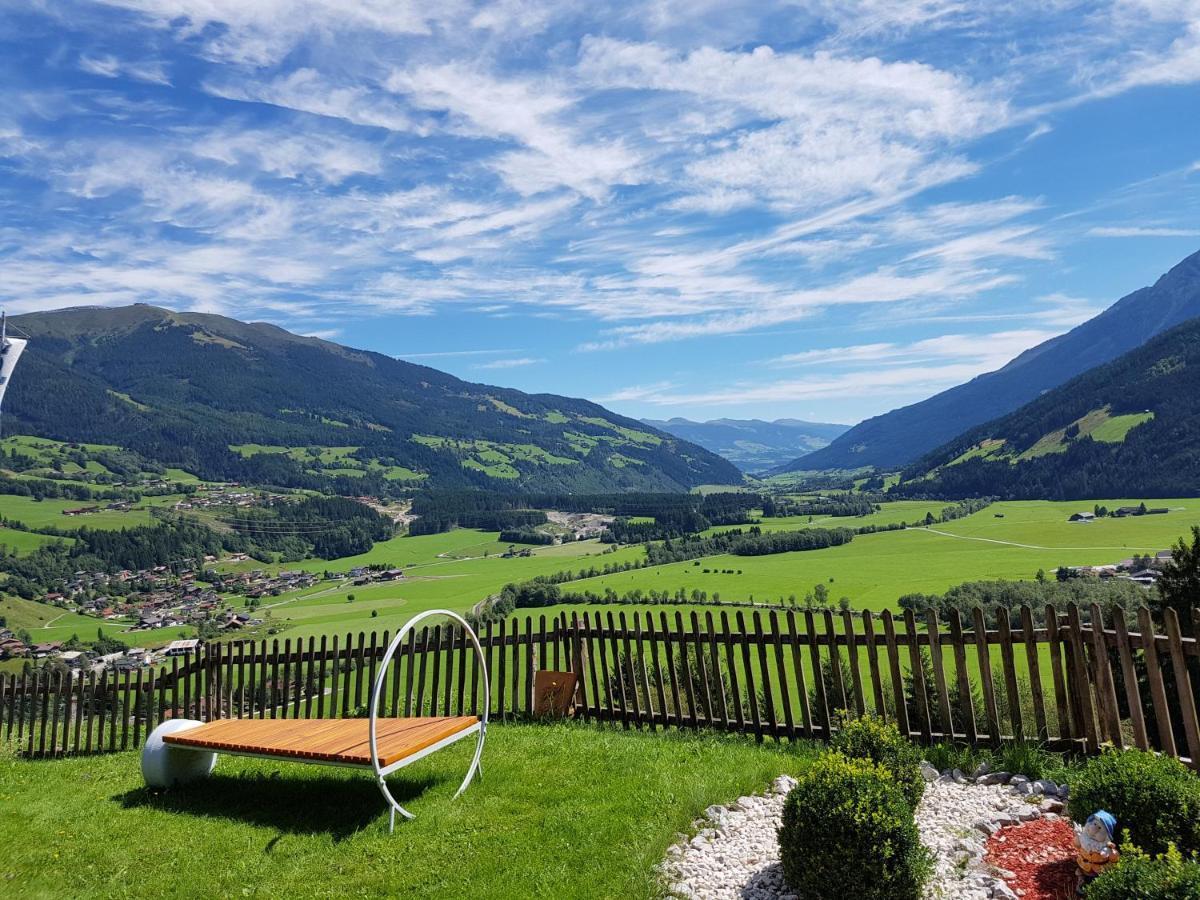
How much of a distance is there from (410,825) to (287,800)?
7.44 feet

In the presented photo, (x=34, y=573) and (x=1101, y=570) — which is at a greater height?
(x=34, y=573)

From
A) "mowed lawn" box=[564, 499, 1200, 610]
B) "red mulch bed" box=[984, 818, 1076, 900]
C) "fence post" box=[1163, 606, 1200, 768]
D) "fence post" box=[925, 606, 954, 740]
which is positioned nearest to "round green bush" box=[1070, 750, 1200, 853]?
"red mulch bed" box=[984, 818, 1076, 900]

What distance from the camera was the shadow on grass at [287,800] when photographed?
7820 mm

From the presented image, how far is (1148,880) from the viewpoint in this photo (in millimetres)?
4270

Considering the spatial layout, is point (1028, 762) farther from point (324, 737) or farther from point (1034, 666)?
point (324, 737)

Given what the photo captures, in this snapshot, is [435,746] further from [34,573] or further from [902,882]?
[34,573]

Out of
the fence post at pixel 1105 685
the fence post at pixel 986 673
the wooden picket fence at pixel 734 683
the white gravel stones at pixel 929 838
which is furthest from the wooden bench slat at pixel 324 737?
the fence post at pixel 1105 685

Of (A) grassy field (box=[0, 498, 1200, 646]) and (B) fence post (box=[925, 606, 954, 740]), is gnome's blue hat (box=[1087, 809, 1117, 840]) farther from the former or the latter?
(A) grassy field (box=[0, 498, 1200, 646])

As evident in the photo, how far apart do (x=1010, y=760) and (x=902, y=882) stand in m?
3.36

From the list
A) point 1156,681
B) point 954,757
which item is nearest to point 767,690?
point 954,757

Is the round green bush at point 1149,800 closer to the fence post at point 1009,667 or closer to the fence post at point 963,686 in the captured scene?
the fence post at point 1009,667

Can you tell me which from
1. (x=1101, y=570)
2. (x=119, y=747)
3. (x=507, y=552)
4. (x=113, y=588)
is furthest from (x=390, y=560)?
(x=119, y=747)

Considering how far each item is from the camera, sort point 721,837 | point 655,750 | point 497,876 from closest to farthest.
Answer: point 497,876 < point 721,837 < point 655,750

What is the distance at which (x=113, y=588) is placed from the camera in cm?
12000
